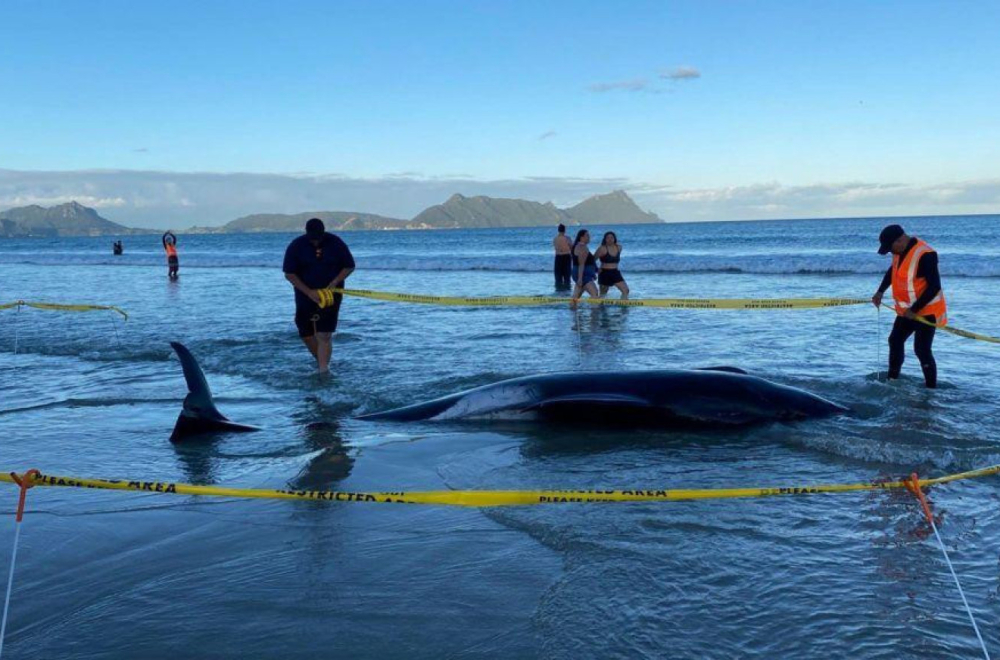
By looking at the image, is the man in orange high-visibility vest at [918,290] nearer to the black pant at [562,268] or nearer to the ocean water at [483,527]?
the ocean water at [483,527]

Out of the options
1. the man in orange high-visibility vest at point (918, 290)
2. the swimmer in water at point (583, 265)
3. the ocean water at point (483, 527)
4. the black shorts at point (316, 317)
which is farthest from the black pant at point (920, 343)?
the swimmer in water at point (583, 265)

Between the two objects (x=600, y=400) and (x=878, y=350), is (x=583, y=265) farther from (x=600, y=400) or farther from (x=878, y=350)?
(x=600, y=400)

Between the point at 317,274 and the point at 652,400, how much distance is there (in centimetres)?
481

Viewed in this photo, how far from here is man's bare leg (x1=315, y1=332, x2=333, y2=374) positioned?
33.9 feet

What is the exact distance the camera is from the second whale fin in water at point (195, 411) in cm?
698

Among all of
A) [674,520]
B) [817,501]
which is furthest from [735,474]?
[674,520]

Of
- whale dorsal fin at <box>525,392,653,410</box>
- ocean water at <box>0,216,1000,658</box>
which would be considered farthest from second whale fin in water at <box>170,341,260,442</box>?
whale dorsal fin at <box>525,392,653,410</box>

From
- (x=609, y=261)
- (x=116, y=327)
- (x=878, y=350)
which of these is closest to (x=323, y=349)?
(x=116, y=327)

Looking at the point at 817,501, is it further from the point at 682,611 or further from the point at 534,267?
the point at 534,267

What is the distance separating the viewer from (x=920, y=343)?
8.88 meters

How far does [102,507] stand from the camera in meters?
5.35

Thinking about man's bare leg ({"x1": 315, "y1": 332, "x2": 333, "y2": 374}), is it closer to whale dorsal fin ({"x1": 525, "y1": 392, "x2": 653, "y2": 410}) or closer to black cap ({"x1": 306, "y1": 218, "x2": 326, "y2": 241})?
black cap ({"x1": 306, "y1": 218, "x2": 326, "y2": 241})

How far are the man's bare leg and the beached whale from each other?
3.21 meters

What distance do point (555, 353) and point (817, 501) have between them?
708 cm
